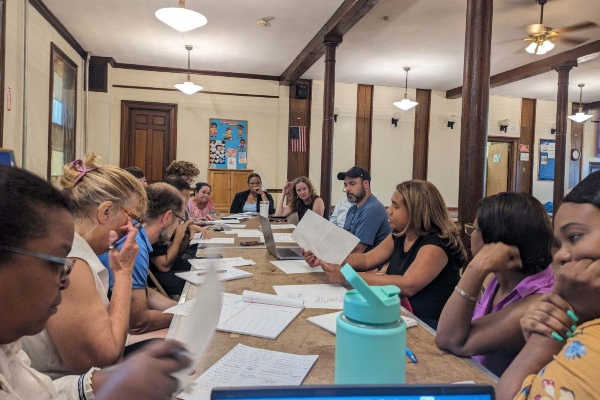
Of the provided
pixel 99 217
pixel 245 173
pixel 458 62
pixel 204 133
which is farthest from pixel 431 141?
pixel 99 217

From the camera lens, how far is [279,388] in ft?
1.88

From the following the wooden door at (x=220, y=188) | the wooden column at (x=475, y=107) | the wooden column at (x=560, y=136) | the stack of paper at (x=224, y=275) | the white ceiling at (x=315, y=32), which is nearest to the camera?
Result: the stack of paper at (x=224, y=275)

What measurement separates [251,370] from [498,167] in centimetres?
1102

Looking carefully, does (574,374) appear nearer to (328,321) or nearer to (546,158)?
(328,321)

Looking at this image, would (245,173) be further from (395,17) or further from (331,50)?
(395,17)

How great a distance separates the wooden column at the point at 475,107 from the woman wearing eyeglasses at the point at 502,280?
5.58 feet

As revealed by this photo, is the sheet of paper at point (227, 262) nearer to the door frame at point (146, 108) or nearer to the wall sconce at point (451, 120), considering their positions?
the door frame at point (146, 108)

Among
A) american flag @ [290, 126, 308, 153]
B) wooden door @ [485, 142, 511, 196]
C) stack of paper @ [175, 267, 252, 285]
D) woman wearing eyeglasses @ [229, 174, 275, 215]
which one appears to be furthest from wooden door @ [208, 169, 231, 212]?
stack of paper @ [175, 267, 252, 285]

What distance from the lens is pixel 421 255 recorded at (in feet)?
6.15

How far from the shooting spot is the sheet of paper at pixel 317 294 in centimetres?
162

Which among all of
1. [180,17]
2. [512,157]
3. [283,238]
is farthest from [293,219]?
[512,157]

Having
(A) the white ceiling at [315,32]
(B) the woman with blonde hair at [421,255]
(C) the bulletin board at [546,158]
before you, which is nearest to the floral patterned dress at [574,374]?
(B) the woman with blonde hair at [421,255]

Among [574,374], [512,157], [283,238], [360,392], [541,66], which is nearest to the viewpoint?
[360,392]

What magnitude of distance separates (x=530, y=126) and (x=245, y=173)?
22.2 ft
